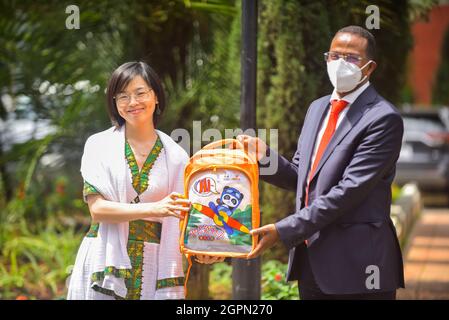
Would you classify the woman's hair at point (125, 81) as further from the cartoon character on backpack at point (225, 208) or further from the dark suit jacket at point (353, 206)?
the dark suit jacket at point (353, 206)

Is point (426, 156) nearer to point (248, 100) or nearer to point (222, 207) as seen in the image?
point (248, 100)

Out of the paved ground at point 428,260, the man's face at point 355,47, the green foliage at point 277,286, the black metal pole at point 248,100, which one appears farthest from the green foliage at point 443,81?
the man's face at point 355,47

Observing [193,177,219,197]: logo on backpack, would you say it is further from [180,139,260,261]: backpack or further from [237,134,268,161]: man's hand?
[237,134,268,161]: man's hand

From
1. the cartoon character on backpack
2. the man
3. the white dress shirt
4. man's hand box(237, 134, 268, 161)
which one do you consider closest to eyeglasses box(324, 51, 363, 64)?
the man

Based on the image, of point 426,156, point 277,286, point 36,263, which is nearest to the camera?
point 277,286

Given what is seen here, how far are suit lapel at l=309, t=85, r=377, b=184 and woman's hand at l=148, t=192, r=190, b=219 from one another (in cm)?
53

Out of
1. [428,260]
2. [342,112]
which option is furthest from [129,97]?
[428,260]

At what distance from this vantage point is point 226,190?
3602 mm

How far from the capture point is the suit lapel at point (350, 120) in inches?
137

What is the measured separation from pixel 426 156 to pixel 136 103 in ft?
32.6

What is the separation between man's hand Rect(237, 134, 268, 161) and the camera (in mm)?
3771

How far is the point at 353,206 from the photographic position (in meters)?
3.46

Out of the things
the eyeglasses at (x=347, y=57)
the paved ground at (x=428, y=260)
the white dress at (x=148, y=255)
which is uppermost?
the eyeglasses at (x=347, y=57)

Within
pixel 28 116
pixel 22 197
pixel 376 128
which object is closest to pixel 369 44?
pixel 376 128
